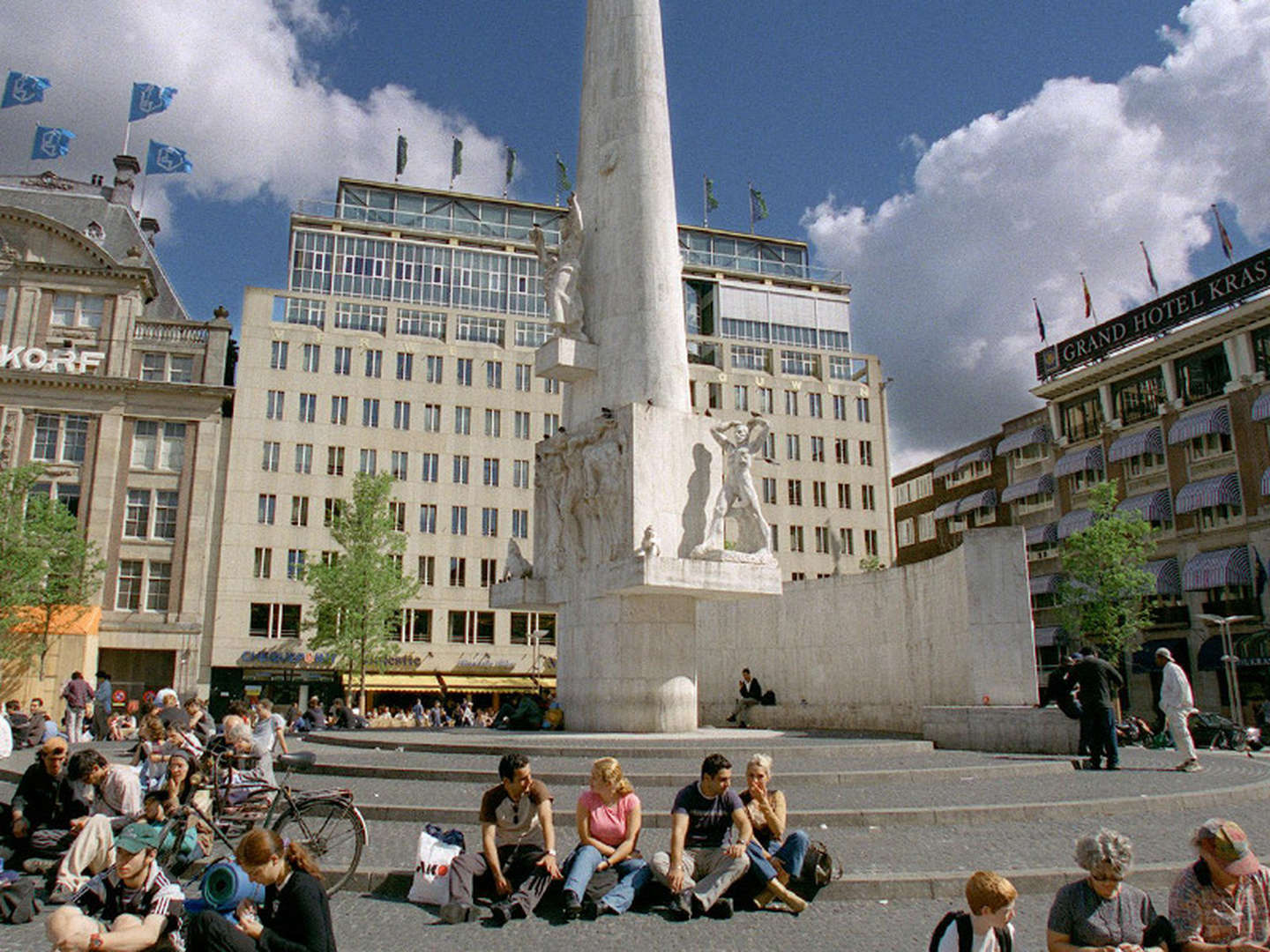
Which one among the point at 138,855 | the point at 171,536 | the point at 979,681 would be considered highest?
the point at 171,536

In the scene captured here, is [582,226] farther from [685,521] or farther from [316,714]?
[316,714]

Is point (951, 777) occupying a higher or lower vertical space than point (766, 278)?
lower

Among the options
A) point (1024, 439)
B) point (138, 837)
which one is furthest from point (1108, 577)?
point (138, 837)

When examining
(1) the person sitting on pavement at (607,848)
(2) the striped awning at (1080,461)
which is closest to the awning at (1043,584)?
(2) the striped awning at (1080,461)

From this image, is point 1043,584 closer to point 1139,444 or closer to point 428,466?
point 1139,444

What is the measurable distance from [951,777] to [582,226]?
12.4 m

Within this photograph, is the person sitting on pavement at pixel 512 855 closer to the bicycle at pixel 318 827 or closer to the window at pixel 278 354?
the bicycle at pixel 318 827

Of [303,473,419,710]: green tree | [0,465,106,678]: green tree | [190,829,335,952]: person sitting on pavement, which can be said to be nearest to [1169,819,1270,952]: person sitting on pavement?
[190,829,335,952]: person sitting on pavement

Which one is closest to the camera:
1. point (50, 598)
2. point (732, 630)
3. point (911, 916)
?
point (911, 916)

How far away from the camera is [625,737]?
1652 cm

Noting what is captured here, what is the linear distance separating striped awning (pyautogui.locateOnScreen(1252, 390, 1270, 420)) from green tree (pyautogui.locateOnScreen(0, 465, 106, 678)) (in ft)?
163

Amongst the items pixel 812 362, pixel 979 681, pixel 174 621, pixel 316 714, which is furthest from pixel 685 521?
pixel 812 362

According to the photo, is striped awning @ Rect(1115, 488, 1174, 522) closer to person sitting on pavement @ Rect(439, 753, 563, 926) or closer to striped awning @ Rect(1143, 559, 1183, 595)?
striped awning @ Rect(1143, 559, 1183, 595)

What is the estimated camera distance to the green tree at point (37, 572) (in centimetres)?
4025
